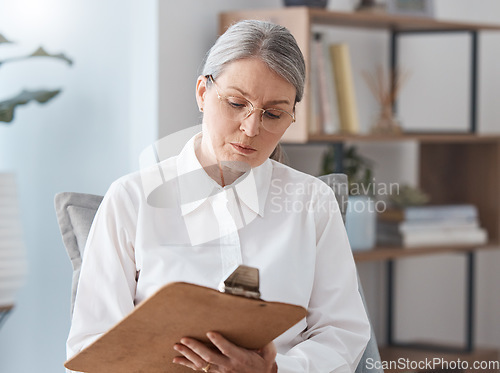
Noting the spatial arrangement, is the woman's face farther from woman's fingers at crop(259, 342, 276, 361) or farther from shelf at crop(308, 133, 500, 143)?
shelf at crop(308, 133, 500, 143)

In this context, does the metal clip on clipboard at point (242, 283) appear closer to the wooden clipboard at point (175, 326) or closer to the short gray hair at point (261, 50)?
the wooden clipboard at point (175, 326)

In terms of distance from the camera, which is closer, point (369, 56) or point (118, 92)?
point (118, 92)

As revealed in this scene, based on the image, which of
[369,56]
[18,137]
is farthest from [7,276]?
[369,56]

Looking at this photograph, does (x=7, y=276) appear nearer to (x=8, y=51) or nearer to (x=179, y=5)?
(x=8, y=51)

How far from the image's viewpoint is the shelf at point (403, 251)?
8.37ft

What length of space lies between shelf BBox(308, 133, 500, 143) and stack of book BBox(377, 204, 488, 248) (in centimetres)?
26

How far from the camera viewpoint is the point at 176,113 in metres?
2.37

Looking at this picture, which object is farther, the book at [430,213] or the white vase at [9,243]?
the book at [430,213]

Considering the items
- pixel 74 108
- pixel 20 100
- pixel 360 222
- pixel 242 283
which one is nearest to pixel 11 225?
pixel 20 100

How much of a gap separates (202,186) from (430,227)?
1605mm

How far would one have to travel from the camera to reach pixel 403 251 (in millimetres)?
2654

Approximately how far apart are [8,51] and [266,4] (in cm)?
91

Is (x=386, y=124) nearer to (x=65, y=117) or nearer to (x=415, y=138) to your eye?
(x=415, y=138)

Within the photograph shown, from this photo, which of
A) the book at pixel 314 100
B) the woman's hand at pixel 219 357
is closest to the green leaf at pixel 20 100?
the book at pixel 314 100
